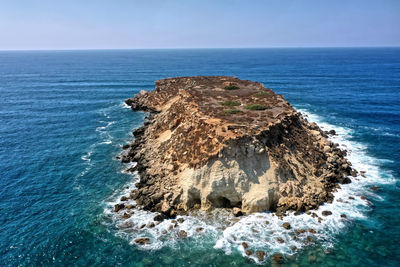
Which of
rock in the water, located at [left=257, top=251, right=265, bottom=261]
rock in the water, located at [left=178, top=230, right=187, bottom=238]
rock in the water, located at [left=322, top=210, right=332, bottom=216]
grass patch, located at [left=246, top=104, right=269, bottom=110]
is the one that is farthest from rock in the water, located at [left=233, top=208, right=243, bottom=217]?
grass patch, located at [left=246, top=104, right=269, bottom=110]

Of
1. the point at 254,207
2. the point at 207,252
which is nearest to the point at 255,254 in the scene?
the point at 207,252

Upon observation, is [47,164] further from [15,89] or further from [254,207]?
[15,89]

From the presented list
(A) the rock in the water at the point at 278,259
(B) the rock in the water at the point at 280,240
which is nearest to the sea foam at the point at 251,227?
(B) the rock in the water at the point at 280,240

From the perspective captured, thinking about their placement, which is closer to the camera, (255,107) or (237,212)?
(237,212)

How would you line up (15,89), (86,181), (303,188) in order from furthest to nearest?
(15,89), (86,181), (303,188)

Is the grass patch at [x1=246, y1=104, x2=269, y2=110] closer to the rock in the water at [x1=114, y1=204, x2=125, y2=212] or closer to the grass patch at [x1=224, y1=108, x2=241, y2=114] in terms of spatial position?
the grass patch at [x1=224, y1=108, x2=241, y2=114]

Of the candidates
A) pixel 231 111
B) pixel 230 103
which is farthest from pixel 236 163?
pixel 230 103

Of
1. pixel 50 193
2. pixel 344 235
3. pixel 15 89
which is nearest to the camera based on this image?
pixel 344 235

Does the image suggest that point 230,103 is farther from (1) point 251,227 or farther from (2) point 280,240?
(2) point 280,240

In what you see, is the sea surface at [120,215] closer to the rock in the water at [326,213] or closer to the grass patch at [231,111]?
the rock in the water at [326,213]
